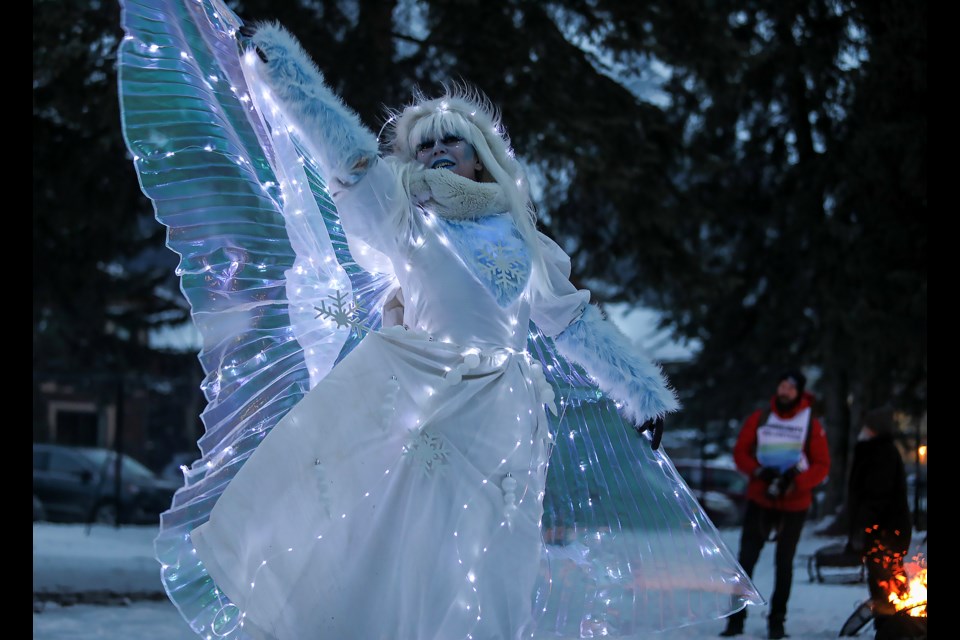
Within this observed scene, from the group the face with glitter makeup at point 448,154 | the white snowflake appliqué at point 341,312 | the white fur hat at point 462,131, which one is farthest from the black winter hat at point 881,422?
the white snowflake appliqué at point 341,312

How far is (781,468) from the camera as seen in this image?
759 centimetres

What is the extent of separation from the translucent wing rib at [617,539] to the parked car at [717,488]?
12836mm

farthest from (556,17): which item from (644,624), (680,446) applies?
(680,446)

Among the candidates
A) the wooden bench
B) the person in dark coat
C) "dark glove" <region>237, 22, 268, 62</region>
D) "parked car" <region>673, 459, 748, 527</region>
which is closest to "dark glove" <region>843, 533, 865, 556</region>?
the person in dark coat

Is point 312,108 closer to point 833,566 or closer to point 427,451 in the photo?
point 427,451

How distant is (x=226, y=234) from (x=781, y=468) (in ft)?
14.4

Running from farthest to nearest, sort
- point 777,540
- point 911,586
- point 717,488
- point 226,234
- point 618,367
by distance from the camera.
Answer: point 717,488 → point 777,540 → point 911,586 → point 618,367 → point 226,234

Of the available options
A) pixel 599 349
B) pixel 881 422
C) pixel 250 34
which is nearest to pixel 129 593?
pixel 881 422

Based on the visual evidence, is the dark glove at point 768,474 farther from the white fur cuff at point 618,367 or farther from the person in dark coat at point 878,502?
the white fur cuff at point 618,367

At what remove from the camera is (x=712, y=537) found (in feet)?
14.9

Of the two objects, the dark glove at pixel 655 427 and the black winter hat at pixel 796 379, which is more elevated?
the dark glove at pixel 655 427

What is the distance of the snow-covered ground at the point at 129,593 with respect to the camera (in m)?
7.14
